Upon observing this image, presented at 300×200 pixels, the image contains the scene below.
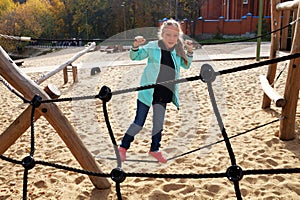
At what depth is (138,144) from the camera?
10.00 ft

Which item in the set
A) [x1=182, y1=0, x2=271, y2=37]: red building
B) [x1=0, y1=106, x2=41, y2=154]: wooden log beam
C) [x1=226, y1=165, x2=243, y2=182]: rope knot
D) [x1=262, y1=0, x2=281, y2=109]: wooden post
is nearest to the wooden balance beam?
[x1=0, y1=106, x2=41, y2=154]: wooden log beam

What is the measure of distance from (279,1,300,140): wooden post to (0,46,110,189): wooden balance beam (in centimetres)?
172

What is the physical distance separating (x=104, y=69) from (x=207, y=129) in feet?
18.9

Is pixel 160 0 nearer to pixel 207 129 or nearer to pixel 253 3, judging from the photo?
pixel 253 3

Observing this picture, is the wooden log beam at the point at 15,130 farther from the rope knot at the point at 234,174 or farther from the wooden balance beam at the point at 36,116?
the rope knot at the point at 234,174

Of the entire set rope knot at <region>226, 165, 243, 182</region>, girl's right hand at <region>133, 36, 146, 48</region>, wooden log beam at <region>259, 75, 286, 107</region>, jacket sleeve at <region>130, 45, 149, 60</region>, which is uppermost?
girl's right hand at <region>133, 36, 146, 48</region>

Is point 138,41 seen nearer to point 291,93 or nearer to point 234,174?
point 234,174

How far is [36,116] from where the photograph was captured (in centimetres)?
205

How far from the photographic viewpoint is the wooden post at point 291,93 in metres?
2.71

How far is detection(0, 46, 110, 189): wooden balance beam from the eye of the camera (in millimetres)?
1850

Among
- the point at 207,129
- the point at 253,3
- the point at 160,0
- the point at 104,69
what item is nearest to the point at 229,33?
the point at 253,3

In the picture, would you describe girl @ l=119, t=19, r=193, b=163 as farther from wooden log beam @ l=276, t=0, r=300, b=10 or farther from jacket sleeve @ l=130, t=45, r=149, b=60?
wooden log beam @ l=276, t=0, r=300, b=10

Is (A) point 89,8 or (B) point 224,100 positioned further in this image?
(A) point 89,8

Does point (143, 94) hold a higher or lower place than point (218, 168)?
higher
